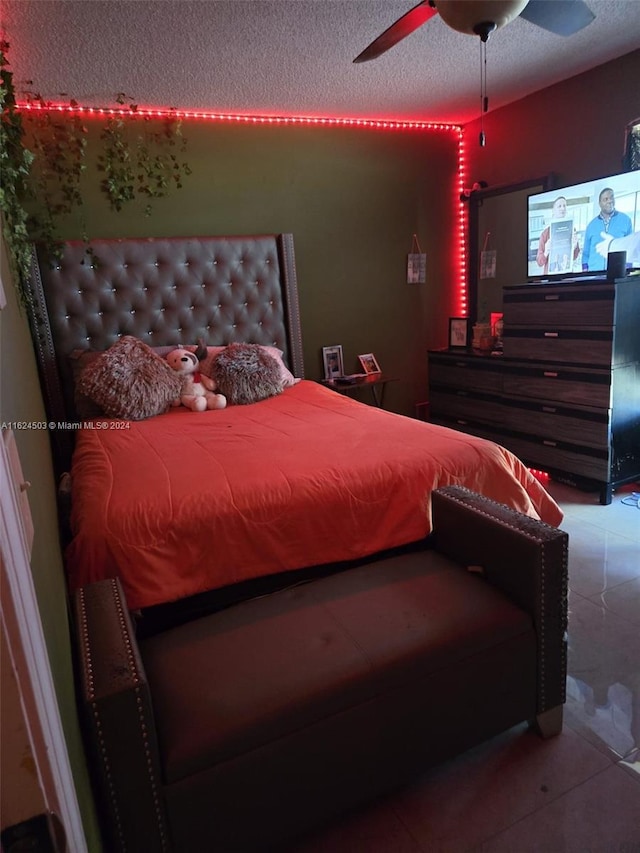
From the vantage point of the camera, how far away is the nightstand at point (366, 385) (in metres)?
4.05

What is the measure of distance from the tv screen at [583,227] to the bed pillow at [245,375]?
1.96 metres

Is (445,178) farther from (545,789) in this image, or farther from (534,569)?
(545,789)

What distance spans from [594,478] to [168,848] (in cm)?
287

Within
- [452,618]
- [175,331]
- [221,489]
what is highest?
[175,331]

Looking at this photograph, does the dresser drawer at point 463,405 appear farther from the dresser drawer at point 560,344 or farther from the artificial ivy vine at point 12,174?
the artificial ivy vine at point 12,174

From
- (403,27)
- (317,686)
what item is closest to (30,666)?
(317,686)

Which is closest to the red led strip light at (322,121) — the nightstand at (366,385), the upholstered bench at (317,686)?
the nightstand at (366,385)

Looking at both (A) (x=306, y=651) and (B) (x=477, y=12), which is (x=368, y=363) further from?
(A) (x=306, y=651)

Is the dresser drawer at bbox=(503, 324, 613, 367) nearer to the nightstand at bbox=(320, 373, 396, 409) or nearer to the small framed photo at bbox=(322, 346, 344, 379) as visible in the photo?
the nightstand at bbox=(320, 373, 396, 409)

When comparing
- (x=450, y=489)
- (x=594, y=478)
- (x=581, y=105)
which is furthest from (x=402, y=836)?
(x=581, y=105)

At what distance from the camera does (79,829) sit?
578 millimetres

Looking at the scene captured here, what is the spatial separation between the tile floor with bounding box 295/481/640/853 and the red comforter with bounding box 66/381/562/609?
0.66m

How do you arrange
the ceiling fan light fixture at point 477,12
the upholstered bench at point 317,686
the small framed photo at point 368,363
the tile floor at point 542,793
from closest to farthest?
the upholstered bench at point 317,686 < the tile floor at point 542,793 < the ceiling fan light fixture at point 477,12 < the small framed photo at point 368,363

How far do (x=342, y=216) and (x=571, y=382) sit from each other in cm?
210
